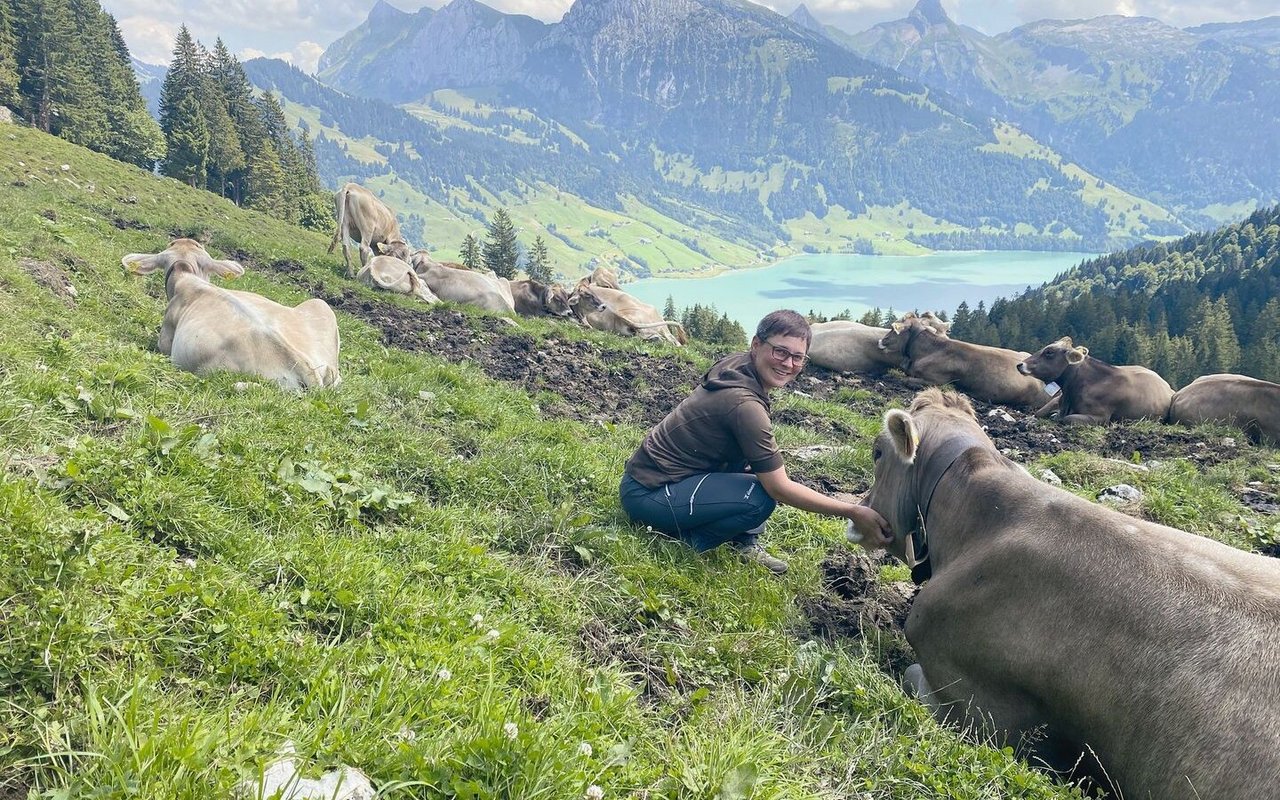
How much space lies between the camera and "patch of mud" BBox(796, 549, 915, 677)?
5078 millimetres

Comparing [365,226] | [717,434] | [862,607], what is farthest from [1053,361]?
[365,226]

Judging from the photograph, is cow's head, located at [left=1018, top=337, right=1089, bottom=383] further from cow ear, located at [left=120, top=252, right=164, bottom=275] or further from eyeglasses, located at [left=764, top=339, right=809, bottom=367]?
cow ear, located at [left=120, top=252, right=164, bottom=275]

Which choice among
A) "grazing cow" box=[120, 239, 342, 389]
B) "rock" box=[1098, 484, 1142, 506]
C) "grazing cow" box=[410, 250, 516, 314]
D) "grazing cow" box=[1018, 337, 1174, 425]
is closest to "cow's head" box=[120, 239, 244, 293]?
"grazing cow" box=[120, 239, 342, 389]

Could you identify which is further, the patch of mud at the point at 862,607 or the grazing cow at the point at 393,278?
the grazing cow at the point at 393,278

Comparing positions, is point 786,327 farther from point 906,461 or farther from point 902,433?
point 906,461

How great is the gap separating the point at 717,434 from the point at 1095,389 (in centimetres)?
1285

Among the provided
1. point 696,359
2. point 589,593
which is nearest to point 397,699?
point 589,593

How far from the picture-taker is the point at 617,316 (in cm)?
2136

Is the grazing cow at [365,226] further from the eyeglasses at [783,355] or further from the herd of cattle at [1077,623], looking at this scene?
the herd of cattle at [1077,623]

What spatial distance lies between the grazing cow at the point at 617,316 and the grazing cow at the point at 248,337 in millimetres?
12215

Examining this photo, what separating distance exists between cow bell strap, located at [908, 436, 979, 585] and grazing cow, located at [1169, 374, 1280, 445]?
11.1 meters

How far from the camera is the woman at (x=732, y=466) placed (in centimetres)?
527

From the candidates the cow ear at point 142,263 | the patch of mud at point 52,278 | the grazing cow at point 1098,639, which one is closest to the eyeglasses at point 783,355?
the grazing cow at point 1098,639

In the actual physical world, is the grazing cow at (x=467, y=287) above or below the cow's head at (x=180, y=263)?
below
